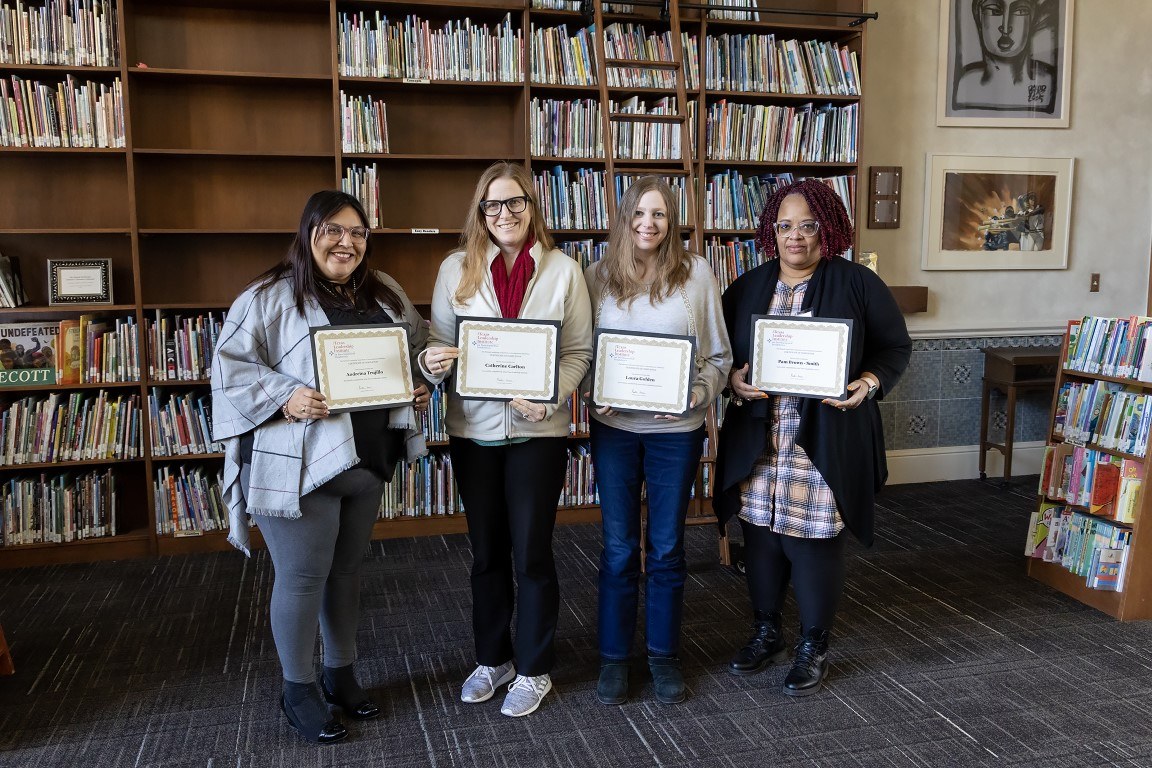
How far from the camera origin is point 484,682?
2.73 m

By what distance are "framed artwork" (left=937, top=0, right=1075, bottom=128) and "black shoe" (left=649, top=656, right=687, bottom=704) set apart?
3.85 m

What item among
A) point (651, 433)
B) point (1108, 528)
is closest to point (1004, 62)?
point (1108, 528)

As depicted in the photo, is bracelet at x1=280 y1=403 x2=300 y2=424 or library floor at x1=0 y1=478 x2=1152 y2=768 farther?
library floor at x1=0 y1=478 x2=1152 y2=768

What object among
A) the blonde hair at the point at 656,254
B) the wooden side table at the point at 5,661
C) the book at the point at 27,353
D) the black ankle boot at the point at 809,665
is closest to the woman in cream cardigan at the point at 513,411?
the blonde hair at the point at 656,254

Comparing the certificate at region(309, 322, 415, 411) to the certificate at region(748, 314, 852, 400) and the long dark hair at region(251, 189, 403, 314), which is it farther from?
the certificate at region(748, 314, 852, 400)

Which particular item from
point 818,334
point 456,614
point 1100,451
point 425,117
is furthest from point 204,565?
point 1100,451

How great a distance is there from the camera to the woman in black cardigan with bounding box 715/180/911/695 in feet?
8.61

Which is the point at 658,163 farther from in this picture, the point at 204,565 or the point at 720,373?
the point at 204,565

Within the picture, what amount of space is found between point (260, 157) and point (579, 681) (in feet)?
9.78

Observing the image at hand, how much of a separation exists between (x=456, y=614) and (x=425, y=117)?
2528 mm

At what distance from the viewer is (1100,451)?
3508 mm

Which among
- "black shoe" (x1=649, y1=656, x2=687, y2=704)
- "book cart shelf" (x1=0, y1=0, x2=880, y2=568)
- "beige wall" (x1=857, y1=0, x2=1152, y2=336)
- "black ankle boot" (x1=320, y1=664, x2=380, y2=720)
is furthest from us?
"beige wall" (x1=857, y1=0, x2=1152, y2=336)

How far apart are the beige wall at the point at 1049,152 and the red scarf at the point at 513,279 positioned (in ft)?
10.2

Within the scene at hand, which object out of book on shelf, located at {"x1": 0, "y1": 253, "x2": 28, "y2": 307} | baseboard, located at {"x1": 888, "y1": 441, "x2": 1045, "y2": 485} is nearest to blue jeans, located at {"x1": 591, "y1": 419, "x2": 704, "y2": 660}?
book on shelf, located at {"x1": 0, "y1": 253, "x2": 28, "y2": 307}
